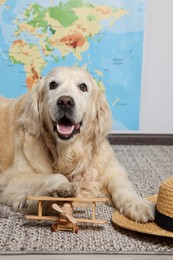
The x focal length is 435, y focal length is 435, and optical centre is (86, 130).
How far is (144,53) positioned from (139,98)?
37 centimetres

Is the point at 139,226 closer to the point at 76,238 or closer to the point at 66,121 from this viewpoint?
the point at 76,238

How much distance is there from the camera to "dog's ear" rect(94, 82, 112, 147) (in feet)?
7.41

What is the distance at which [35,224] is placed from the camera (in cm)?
185

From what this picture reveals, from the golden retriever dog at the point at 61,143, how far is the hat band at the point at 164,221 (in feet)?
0.83

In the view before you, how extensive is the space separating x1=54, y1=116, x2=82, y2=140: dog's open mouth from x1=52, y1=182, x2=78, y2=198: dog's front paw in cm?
38

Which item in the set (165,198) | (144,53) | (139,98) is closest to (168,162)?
(139,98)

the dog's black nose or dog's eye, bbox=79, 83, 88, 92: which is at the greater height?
dog's eye, bbox=79, 83, 88, 92

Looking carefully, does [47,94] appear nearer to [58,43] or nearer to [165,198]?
[165,198]

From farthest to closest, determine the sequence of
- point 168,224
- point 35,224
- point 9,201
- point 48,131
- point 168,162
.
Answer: point 168,162 → point 48,131 → point 9,201 → point 35,224 → point 168,224

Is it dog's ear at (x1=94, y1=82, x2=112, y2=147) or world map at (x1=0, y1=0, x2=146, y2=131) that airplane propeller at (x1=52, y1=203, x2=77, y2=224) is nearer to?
dog's ear at (x1=94, y1=82, x2=112, y2=147)

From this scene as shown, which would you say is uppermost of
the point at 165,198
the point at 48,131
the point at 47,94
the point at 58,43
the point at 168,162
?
the point at 58,43

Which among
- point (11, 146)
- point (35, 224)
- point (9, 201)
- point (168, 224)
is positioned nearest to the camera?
point (168, 224)

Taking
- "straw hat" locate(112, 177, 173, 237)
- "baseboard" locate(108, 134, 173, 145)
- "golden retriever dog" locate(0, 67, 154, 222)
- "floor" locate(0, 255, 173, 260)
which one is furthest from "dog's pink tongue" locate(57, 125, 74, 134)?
"baseboard" locate(108, 134, 173, 145)

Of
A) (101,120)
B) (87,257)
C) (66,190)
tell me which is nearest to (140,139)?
(101,120)
